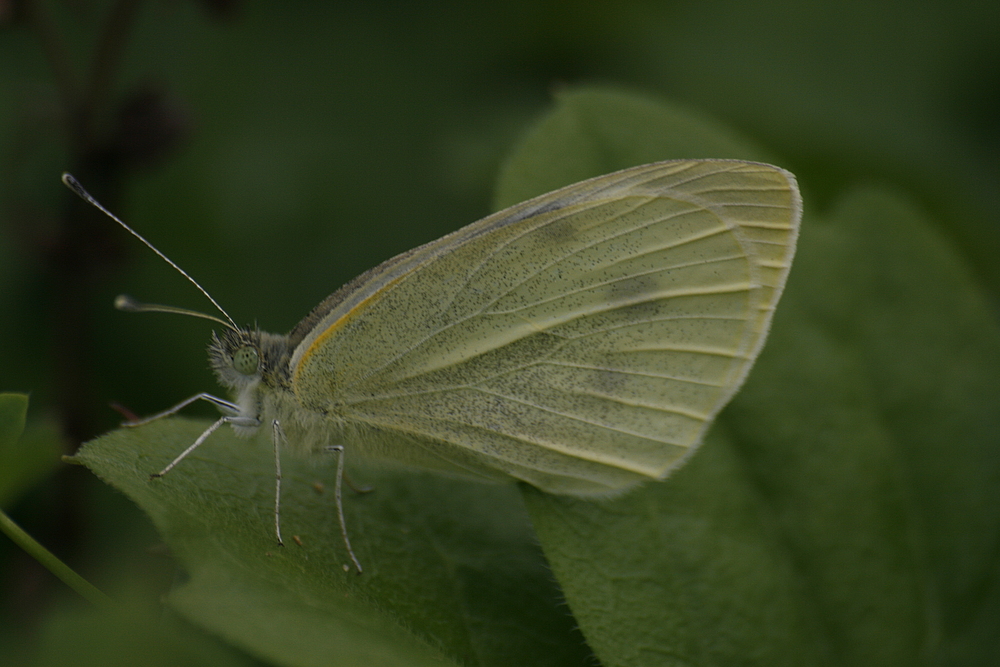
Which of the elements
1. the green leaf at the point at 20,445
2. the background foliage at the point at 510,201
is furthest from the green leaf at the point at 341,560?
the green leaf at the point at 20,445

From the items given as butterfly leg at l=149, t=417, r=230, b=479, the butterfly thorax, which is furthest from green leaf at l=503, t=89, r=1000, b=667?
butterfly leg at l=149, t=417, r=230, b=479

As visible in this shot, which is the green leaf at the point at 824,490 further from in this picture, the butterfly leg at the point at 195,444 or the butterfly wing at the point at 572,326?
the butterfly leg at the point at 195,444

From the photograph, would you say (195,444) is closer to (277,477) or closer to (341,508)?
(277,477)

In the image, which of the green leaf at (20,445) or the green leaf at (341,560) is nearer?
the green leaf at (341,560)

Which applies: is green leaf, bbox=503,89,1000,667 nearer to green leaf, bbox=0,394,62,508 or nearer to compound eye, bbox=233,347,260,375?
compound eye, bbox=233,347,260,375

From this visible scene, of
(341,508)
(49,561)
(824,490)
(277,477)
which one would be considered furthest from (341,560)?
(824,490)

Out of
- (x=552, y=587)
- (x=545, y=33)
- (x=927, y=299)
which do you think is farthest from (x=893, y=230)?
(x=545, y=33)
